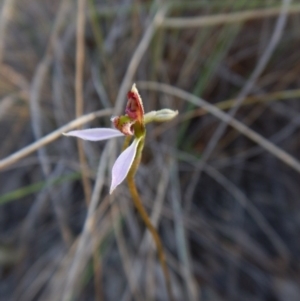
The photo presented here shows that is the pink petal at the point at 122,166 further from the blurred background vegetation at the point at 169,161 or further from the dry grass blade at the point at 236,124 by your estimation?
the blurred background vegetation at the point at 169,161

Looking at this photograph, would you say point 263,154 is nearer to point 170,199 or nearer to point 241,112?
point 241,112

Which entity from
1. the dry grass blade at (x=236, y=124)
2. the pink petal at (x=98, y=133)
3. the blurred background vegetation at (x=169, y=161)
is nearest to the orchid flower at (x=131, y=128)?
the pink petal at (x=98, y=133)

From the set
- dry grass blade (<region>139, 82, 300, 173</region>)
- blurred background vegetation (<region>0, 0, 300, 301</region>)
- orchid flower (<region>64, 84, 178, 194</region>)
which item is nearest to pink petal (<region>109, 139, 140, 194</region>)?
orchid flower (<region>64, 84, 178, 194</region>)

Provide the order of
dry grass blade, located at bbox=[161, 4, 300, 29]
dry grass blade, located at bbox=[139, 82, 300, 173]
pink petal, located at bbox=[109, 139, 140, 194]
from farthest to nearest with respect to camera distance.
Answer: dry grass blade, located at bbox=[161, 4, 300, 29], dry grass blade, located at bbox=[139, 82, 300, 173], pink petal, located at bbox=[109, 139, 140, 194]

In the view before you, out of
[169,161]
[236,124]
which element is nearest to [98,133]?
[236,124]

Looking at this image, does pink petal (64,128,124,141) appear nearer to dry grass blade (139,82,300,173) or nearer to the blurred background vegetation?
dry grass blade (139,82,300,173)

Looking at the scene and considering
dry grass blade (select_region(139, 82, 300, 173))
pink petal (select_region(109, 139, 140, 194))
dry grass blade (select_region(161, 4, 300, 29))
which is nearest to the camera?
pink petal (select_region(109, 139, 140, 194))

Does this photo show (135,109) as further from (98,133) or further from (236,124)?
(236,124)
